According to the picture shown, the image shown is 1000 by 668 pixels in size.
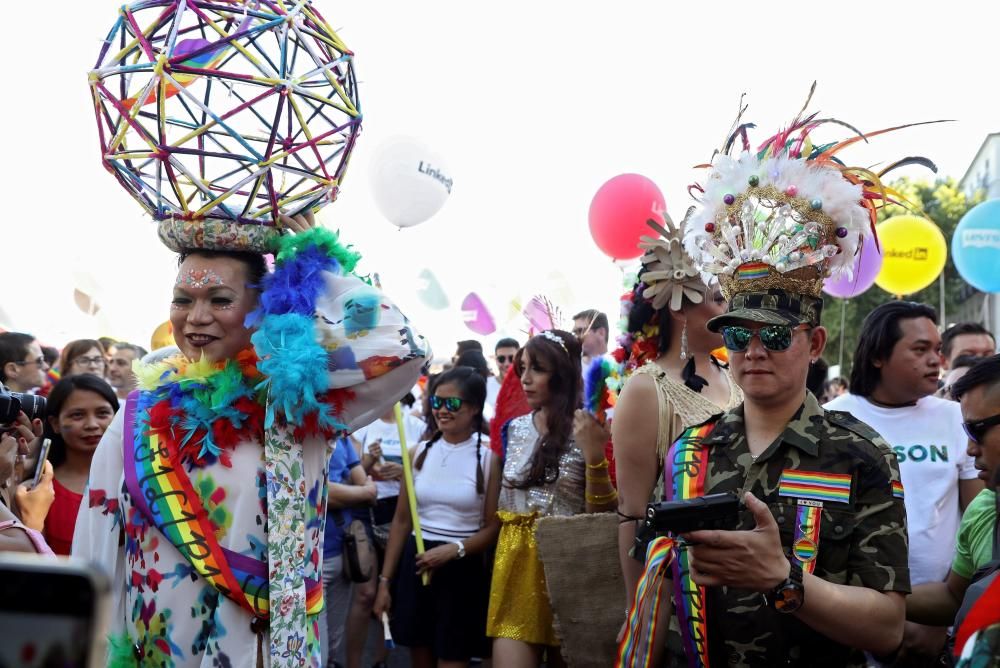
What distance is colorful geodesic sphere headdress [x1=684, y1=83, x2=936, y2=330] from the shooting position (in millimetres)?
2408

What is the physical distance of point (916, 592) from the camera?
3.02m

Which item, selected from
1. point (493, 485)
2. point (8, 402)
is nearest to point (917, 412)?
point (493, 485)

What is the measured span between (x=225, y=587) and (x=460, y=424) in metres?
2.77

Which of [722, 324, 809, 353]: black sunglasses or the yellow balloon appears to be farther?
the yellow balloon

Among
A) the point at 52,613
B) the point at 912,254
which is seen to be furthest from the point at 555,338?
the point at 912,254

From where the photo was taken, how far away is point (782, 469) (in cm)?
225

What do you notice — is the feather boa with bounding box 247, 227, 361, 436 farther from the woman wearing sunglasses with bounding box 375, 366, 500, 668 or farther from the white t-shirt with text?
the woman wearing sunglasses with bounding box 375, 366, 500, 668

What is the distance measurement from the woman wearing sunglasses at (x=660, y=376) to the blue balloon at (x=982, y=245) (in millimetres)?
7093

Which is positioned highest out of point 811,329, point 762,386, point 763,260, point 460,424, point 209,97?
point 209,97

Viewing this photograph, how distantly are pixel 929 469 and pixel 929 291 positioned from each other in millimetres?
30170

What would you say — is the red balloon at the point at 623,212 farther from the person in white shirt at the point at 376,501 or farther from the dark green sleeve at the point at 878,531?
the dark green sleeve at the point at 878,531

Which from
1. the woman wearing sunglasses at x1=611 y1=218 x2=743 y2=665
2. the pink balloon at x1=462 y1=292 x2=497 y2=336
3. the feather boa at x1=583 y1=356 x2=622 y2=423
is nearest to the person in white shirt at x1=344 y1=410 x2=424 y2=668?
the feather boa at x1=583 y1=356 x2=622 y2=423

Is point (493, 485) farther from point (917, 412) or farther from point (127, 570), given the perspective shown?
point (127, 570)

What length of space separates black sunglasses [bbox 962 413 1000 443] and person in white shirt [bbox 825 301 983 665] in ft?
2.41
